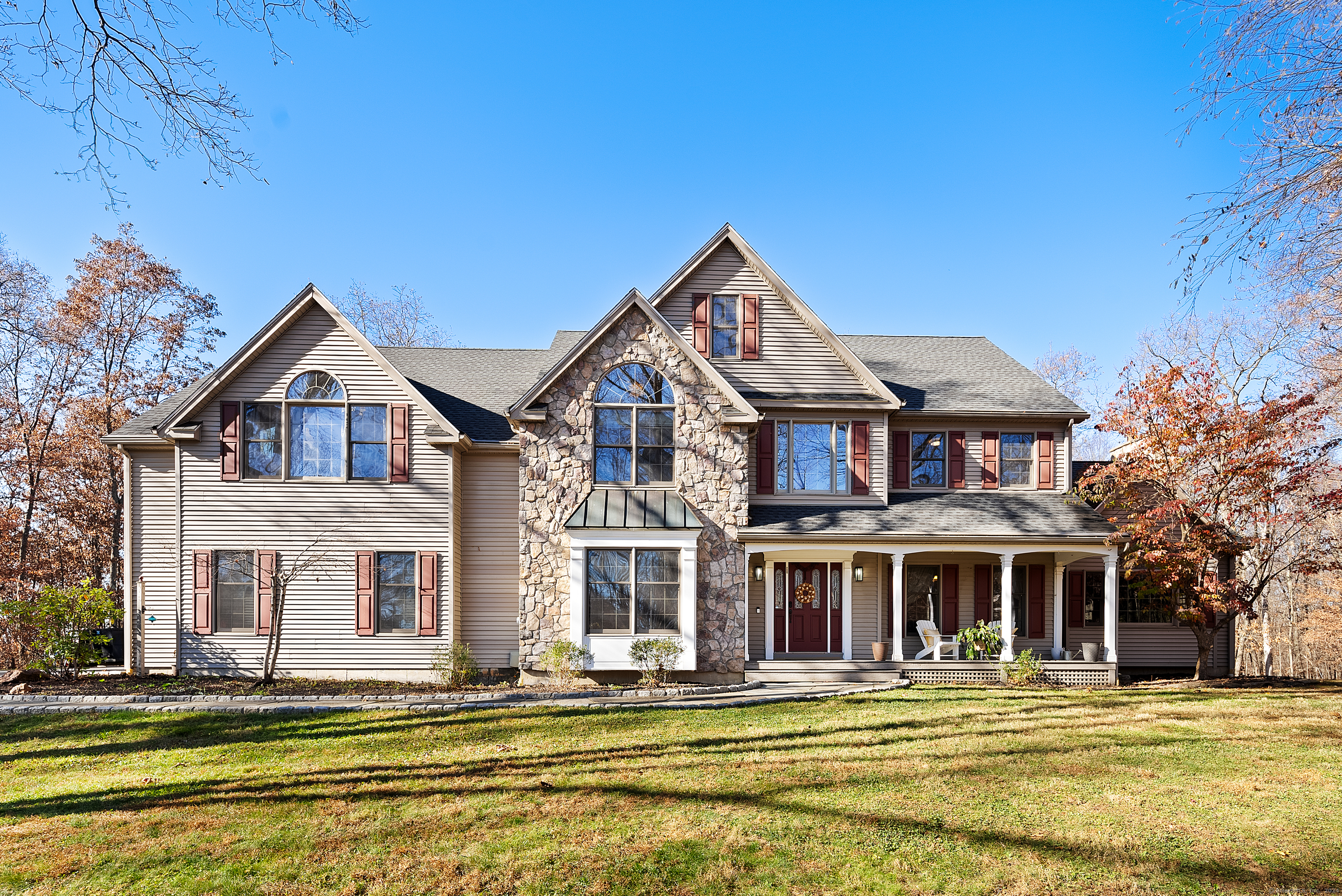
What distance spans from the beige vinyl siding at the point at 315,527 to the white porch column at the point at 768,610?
248 inches

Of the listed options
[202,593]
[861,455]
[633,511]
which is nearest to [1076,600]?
[861,455]

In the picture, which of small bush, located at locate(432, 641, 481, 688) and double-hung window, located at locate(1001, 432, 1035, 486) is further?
double-hung window, located at locate(1001, 432, 1035, 486)

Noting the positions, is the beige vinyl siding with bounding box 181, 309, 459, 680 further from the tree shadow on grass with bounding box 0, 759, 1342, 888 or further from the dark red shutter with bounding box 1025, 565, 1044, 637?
the dark red shutter with bounding box 1025, 565, 1044, 637

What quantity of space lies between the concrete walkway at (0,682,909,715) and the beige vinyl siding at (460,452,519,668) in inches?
98.0

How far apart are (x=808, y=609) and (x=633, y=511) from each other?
433 cm

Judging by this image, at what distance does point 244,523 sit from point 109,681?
11.4 feet

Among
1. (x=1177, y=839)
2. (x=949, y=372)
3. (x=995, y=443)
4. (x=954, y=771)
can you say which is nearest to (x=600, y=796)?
(x=954, y=771)

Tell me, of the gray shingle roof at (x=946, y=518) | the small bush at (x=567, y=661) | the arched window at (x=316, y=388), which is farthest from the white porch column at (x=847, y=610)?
the arched window at (x=316, y=388)

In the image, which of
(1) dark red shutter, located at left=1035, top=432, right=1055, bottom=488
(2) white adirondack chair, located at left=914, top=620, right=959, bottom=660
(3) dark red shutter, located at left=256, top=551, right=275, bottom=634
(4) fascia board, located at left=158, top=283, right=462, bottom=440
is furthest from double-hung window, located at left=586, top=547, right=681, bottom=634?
(1) dark red shutter, located at left=1035, top=432, right=1055, bottom=488

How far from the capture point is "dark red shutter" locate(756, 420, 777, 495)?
1512 centimetres

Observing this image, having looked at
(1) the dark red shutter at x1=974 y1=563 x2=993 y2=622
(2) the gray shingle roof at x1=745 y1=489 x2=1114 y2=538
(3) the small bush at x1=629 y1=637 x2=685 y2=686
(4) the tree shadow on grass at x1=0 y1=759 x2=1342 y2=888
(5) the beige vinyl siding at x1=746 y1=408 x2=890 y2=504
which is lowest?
(3) the small bush at x1=629 y1=637 x2=685 y2=686

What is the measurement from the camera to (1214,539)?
1325 centimetres

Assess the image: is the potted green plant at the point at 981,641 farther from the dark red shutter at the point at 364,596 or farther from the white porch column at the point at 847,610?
the dark red shutter at the point at 364,596

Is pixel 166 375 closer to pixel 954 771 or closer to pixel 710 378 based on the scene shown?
pixel 710 378
